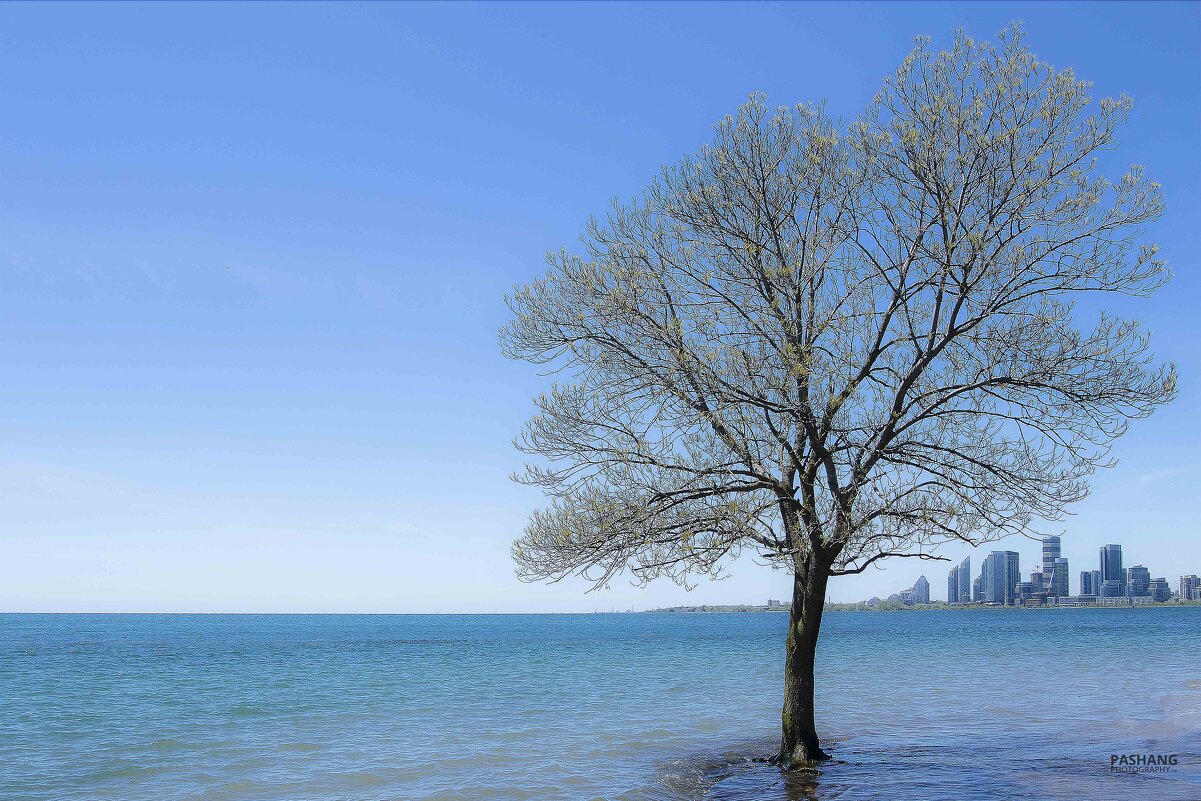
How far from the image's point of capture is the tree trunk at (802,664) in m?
13.8

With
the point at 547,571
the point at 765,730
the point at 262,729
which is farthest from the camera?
the point at 262,729

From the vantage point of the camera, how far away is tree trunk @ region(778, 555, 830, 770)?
544 inches

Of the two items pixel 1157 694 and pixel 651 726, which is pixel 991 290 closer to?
pixel 651 726

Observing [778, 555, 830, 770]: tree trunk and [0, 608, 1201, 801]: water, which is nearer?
[778, 555, 830, 770]: tree trunk

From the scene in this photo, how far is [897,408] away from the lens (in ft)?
45.0

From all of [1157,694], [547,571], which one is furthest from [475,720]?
[1157,694]

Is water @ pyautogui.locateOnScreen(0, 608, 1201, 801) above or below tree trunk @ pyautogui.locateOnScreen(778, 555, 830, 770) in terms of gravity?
below

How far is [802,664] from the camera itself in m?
14.1

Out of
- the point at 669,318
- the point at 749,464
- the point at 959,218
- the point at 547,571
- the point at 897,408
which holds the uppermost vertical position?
the point at 959,218

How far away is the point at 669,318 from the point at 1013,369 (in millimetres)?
5264

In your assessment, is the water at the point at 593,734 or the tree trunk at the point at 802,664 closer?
the tree trunk at the point at 802,664

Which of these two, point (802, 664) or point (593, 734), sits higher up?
point (802, 664)

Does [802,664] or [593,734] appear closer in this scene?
[802,664]

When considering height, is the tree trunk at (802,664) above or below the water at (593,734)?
above
